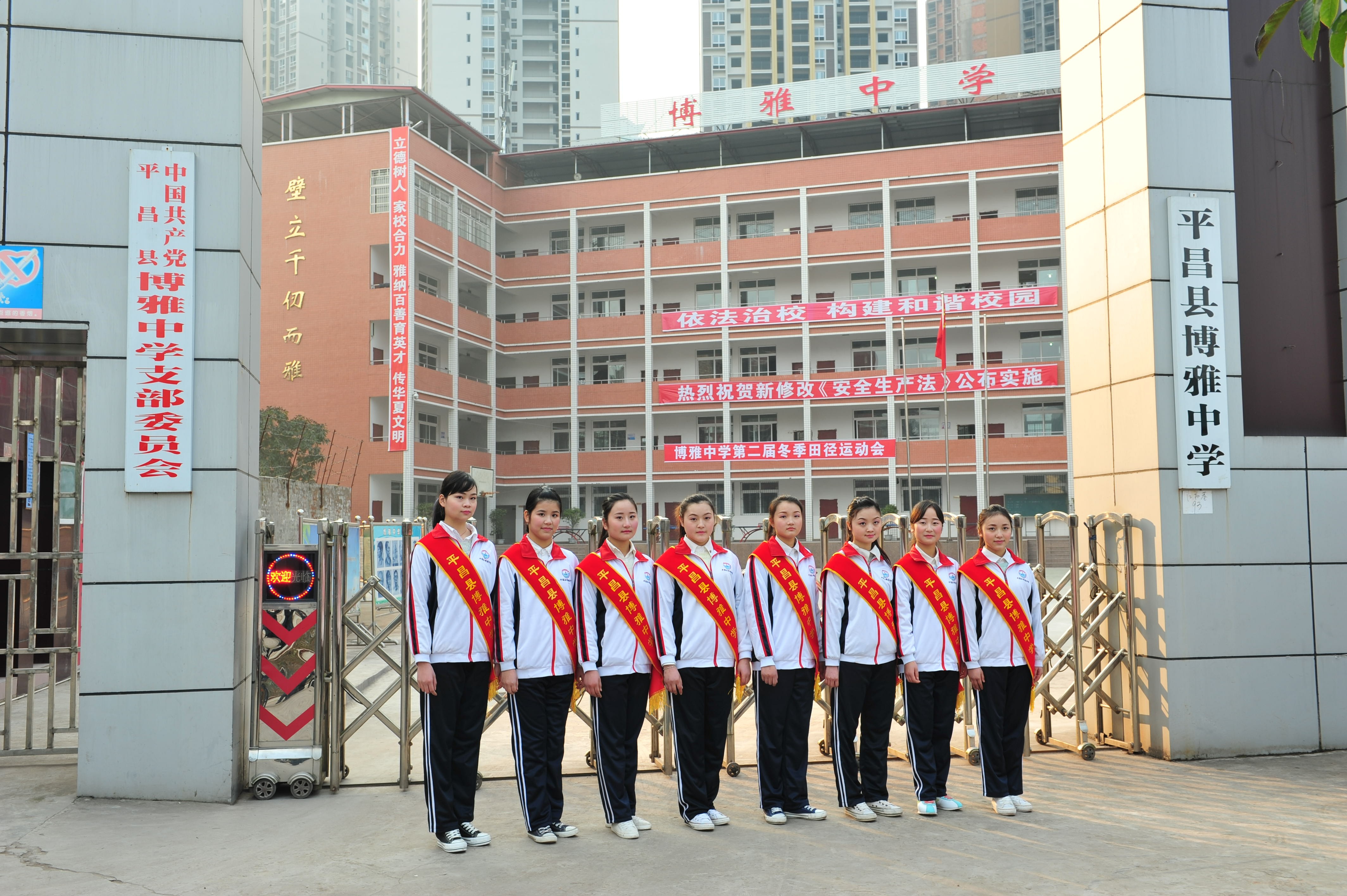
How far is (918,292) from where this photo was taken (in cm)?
3494

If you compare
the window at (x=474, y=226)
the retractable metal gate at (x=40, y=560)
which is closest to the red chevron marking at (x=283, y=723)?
the retractable metal gate at (x=40, y=560)

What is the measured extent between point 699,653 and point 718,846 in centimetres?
82

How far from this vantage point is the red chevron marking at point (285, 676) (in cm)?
532

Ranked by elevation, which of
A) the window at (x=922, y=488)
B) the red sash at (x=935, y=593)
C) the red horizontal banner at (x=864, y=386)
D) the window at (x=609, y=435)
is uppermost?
the red horizontal banner at (x=864, y=386)

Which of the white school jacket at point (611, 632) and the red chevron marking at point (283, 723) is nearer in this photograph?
the white school jacket at point (611, 632)

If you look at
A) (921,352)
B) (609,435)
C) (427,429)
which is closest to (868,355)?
(921,352)

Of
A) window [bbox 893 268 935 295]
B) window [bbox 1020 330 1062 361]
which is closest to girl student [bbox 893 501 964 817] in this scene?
window [bbox 1020 330 1062 361]

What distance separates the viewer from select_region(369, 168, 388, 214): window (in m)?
31.7

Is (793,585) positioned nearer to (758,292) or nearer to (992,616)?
(992,616)

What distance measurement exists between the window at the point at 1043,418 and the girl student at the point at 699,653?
30750mm

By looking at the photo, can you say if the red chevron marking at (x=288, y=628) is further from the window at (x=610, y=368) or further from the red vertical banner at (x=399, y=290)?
the window at (x=610, y=368)

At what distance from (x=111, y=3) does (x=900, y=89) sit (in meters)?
35.3

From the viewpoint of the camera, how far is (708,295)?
3688cm

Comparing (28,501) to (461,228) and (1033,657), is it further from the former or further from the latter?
(461,228)
